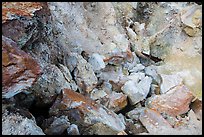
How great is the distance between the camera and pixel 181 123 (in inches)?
238

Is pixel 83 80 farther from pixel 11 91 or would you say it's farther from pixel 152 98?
pixel 11 91

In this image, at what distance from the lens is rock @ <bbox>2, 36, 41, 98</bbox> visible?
4.16 m

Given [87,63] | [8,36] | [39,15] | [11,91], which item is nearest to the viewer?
[11,91]

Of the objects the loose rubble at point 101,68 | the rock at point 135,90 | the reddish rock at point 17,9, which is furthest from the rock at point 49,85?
the rock at point 135,90

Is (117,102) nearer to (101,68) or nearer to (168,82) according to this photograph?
(101,68)

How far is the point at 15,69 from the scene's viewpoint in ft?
13.7

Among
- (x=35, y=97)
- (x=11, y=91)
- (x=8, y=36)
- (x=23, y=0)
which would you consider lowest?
(x=35, y=97)

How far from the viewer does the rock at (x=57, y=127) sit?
4866mm

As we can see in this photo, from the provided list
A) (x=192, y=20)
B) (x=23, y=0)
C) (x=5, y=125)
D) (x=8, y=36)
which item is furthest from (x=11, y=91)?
(x=192, y=20)

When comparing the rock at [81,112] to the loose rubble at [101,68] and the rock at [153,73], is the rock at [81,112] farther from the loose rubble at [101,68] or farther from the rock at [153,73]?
the rock at [153,73]

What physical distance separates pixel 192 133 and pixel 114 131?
1.32 m

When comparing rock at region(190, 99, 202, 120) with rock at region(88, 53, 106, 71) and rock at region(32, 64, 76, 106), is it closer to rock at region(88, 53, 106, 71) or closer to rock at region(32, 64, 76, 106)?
rock at region(88, 53, 106, 71)

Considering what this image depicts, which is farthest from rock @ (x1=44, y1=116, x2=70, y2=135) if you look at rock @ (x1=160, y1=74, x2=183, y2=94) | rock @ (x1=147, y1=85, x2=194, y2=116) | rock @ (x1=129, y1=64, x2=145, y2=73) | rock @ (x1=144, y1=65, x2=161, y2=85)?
rock @ (x1=144, y1=65, x2=161, y2=85)

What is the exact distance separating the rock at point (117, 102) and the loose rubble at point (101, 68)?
2cm
